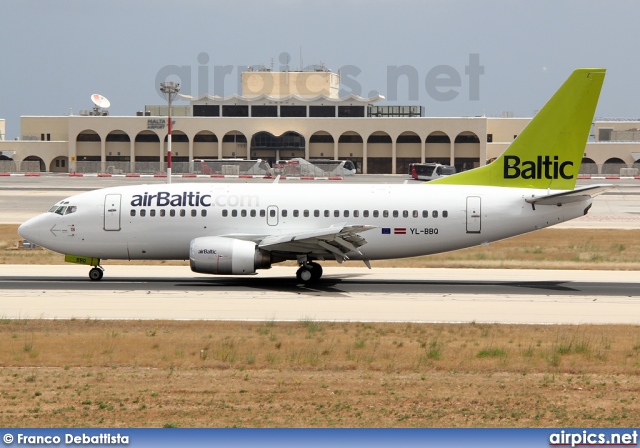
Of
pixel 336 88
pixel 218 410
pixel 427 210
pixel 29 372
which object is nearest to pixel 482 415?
pixel 218 410

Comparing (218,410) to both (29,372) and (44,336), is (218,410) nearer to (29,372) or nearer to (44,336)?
(29,372)

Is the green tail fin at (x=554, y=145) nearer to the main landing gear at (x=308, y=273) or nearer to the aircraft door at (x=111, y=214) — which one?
the main landing gear at (x=308, y=273)

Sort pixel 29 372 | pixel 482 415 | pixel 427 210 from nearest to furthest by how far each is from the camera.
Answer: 1. pixel 482 415
2. pixel 29 372
3. pixel 427 210

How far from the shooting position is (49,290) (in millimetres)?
34531

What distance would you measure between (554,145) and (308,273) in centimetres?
1082

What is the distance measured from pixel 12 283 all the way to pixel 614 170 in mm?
116968

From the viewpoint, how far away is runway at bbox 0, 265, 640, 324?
2958cm

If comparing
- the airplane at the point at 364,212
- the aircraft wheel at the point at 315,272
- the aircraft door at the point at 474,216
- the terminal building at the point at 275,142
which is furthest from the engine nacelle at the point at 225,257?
the terminal building at the point at 275,142

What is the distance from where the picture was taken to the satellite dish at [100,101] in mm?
148375

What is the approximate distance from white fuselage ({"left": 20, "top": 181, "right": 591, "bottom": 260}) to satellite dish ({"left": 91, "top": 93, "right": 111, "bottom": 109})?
115040mm

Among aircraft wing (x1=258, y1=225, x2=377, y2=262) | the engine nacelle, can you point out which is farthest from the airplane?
the engine nacelle

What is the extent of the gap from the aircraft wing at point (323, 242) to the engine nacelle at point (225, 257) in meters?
0.57

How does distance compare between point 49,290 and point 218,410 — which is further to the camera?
point 49,290

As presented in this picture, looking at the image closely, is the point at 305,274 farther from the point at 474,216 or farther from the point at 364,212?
the point at 474,216
